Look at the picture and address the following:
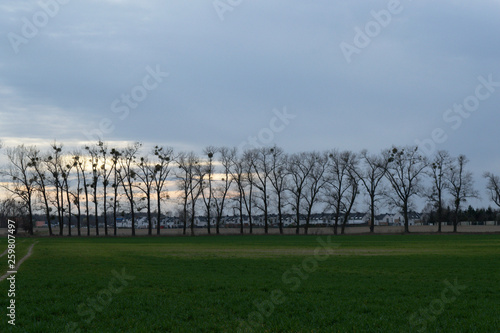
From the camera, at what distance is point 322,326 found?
40.9ft

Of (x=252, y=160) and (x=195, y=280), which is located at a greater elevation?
(x=252, y=160)

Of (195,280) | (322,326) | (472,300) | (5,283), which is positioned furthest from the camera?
(195,280)

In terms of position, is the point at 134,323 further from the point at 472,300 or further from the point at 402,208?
the point at 402,208

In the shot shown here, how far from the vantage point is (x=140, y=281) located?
21.0 m

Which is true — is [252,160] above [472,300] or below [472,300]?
above

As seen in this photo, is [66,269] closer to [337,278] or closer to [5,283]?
[5,283]

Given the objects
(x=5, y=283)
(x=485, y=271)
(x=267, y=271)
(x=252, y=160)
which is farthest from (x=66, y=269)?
(x=252, y=160)

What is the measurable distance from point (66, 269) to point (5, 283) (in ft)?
20.2

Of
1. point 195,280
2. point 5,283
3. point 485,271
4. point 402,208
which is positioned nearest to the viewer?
point 5,283

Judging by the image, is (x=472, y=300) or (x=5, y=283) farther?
(x=5, y=283)

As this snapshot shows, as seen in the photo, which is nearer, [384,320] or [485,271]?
[384,320]

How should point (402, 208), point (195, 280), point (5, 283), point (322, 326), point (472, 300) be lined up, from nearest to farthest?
point (322, 326)
point (472, 300)
point (5, 283)
point (195, 280)
point (402, 208)

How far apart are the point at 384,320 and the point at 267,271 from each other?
12.8 m

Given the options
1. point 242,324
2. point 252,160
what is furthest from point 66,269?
point 252,160
